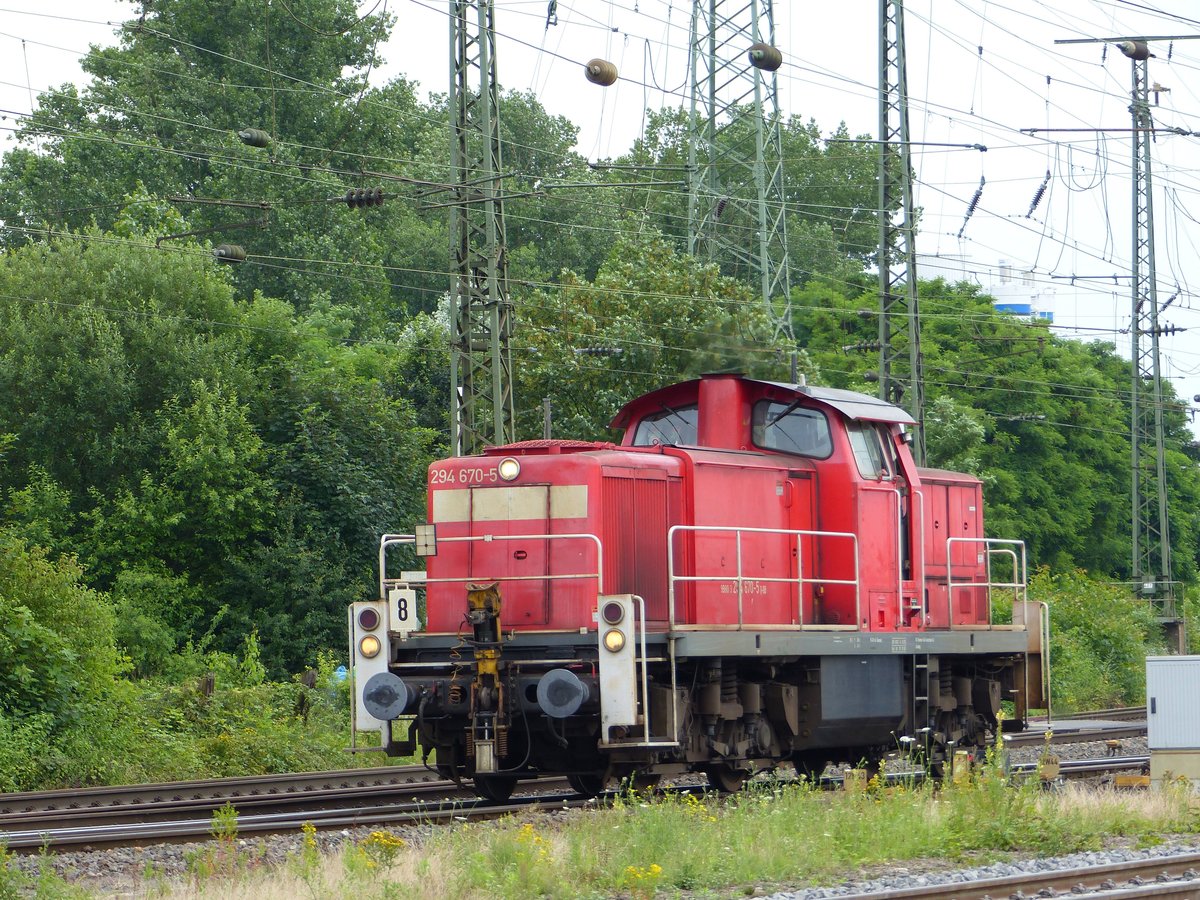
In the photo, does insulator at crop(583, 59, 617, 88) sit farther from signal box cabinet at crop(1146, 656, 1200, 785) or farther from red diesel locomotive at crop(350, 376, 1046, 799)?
signal box cabinet at crop(1146, 656, 1200, 785)

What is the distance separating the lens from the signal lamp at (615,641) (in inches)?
466

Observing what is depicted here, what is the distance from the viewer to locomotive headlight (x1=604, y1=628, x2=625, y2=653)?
11.8 metres

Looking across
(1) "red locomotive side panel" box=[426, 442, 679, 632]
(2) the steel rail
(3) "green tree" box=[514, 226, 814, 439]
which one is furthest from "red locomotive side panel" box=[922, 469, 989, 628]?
(3) "green tree" box=[514, 226, 814, 439]

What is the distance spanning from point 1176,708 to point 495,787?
6.93 metres

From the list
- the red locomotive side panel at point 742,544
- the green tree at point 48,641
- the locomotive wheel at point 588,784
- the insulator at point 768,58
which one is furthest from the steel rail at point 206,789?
the insulator at point 768,58

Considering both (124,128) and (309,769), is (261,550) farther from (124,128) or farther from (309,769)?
(124,128)

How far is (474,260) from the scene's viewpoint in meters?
22.4

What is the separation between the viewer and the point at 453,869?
9.20 m

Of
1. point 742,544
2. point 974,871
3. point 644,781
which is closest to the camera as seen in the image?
point 974,871

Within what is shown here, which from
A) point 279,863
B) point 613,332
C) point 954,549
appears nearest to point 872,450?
point 954,549

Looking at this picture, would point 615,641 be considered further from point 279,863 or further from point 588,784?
point 279,863

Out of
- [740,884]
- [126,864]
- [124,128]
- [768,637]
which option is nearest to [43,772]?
[126,864]

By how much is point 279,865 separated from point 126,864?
125cm

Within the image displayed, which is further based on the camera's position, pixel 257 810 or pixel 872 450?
pixel 872 450
